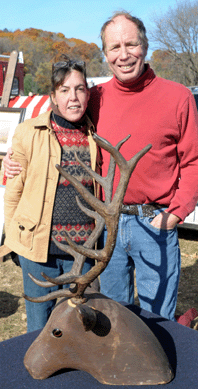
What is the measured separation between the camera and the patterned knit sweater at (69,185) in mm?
2281

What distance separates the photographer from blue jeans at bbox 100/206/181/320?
235 cm

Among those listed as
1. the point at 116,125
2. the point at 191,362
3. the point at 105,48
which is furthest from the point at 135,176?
the point at 191,362

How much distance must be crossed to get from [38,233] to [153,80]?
115cm

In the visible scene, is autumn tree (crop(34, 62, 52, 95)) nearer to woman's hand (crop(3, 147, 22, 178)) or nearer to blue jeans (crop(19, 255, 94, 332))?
woman's hand (crop(3, 147, 22, 178))

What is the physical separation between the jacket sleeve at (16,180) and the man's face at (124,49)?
67cm

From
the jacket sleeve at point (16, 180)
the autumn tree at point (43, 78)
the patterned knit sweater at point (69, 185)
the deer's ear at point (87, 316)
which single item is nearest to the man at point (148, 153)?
the patterned knit sweater at point (69, 185)

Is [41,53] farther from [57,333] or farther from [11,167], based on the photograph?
[57,333]

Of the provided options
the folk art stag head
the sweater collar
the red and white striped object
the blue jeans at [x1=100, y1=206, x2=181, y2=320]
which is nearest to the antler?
the folk art stag head

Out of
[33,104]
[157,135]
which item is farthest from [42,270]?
[33,104]

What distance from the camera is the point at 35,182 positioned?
229cm

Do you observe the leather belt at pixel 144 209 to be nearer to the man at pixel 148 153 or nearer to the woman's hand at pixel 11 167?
the man at pixel 148 153

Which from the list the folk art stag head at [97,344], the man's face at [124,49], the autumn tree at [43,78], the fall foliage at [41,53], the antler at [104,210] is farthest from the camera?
the fall foliage at [41,53]

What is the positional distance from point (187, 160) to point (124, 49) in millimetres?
740

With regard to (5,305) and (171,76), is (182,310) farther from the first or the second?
(171,76)
